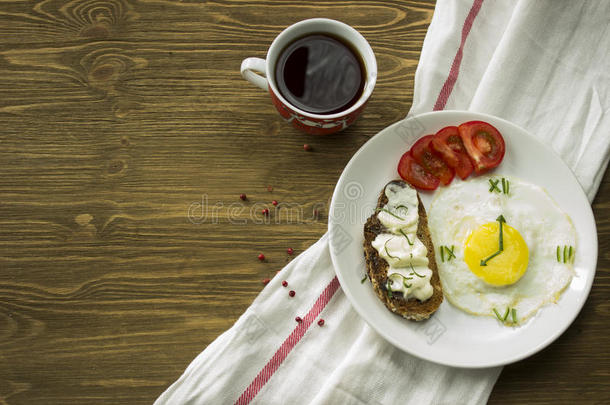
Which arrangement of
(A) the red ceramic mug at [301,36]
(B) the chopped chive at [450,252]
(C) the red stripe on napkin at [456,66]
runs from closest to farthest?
1. (A) the red ceramic mug at [301,36]
2. (B) the chopped chive at [450,252]
3. (C) the red stripe on napkin at [456,66]

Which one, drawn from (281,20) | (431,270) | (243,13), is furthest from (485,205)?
(243,13)

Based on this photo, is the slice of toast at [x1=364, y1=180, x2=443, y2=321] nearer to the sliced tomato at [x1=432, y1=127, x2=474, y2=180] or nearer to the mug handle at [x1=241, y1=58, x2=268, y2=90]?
the sliced tomato at [x1=432, y1=127, x2=474, y2=180]

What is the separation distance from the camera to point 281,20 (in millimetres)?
2307

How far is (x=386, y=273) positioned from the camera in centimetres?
203

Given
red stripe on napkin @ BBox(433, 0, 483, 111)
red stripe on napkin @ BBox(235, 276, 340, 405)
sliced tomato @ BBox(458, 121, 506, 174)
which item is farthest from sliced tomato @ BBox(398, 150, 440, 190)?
red stripe on napkin @ BBox(235, 276, 340, 405)

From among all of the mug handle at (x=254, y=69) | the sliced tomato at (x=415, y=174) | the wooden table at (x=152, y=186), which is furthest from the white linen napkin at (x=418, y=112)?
the mug handle at (x=254, y=69)

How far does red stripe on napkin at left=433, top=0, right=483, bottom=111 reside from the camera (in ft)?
7.38

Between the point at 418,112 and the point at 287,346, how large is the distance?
3.75ft

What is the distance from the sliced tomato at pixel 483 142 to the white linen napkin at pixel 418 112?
142 mm

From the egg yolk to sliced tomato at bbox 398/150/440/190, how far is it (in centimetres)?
27

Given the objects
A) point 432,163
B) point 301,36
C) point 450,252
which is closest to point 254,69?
point 301,36

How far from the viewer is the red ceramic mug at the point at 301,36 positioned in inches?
77.3

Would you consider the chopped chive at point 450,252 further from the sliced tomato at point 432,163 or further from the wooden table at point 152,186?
the wooden table at point 152,186

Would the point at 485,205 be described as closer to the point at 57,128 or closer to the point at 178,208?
the point at 178,208
